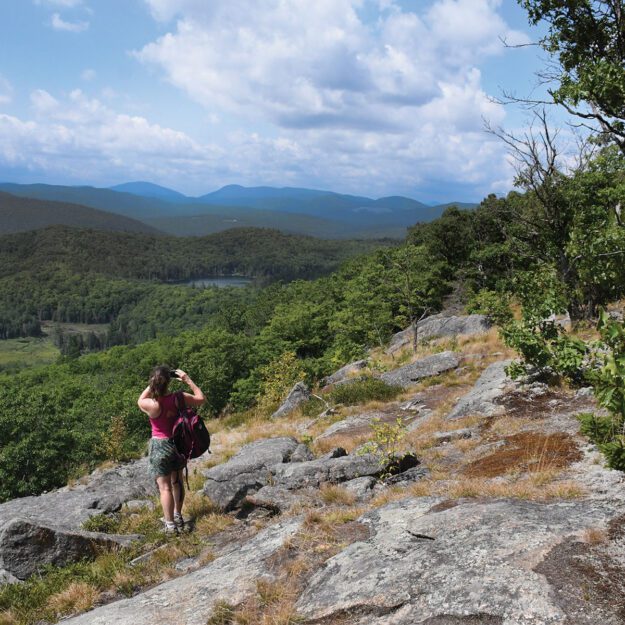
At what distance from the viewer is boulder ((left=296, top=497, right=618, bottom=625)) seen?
403cm

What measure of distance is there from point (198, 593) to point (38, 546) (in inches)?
138

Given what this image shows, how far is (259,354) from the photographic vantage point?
5341 centimetres

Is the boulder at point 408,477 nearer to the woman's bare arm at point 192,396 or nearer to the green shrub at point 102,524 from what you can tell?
the woman's bare arm at point 192,396

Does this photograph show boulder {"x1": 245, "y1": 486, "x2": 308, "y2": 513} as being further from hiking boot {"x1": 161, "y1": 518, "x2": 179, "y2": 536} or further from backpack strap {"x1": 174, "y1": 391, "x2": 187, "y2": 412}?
backpack strap {"x1": 174, "y1": 391, "x2": 187, "y2": 412}

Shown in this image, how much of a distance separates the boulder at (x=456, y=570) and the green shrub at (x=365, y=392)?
442 inches

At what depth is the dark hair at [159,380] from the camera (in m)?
7.45

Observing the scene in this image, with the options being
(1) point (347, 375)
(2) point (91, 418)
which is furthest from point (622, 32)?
(2) point (91, 418)

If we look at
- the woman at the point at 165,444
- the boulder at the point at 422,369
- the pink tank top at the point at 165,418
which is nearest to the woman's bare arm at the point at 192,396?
the woman at the point at 165,444

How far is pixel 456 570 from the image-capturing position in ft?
15.0

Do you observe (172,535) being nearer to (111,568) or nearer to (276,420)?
(111,568)

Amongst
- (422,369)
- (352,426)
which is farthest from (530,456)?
(422,369)

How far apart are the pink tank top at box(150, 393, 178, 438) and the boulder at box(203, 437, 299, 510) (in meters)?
1.89

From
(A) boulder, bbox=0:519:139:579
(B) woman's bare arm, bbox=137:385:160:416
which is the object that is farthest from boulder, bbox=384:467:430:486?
(A) boulder, bbox=0:519:139:579

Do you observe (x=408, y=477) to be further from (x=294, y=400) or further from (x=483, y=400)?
(x=294, y=400)
